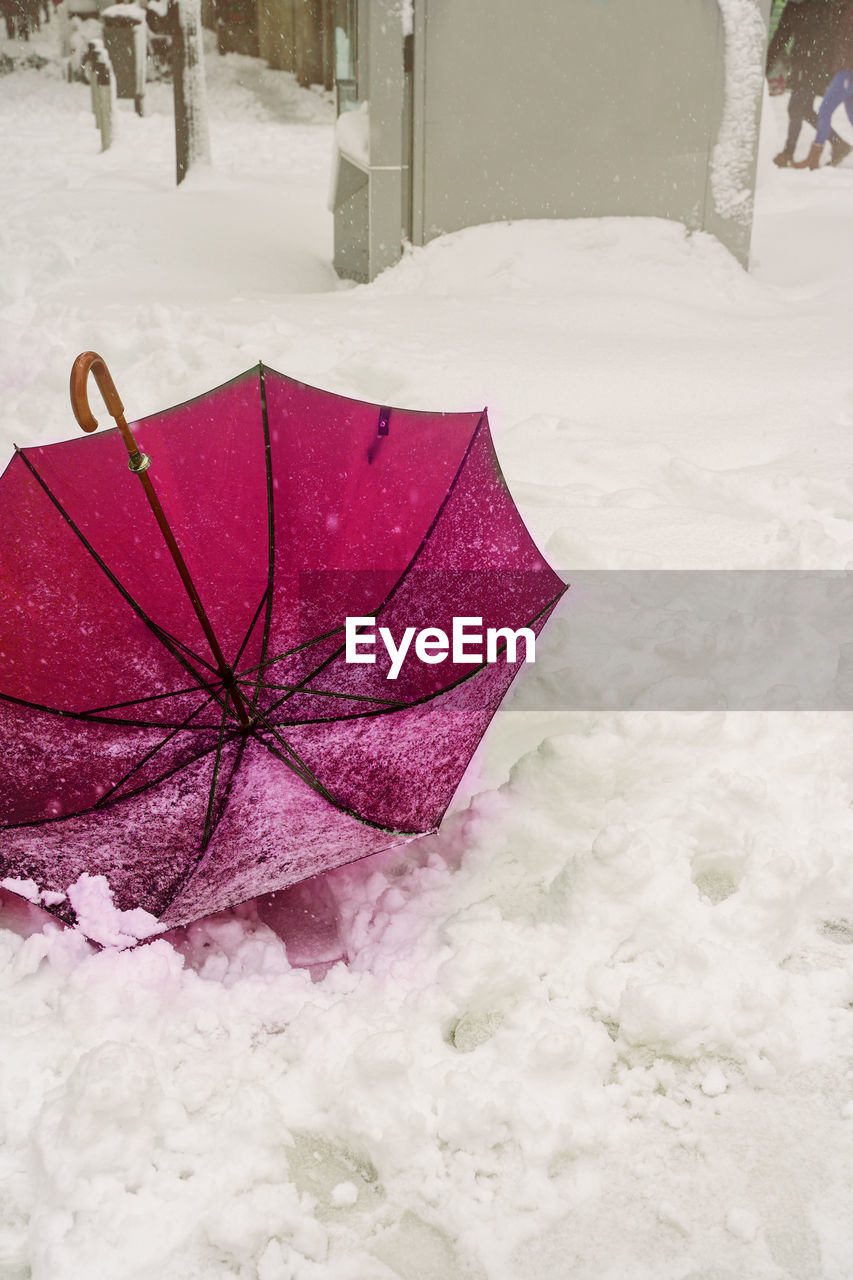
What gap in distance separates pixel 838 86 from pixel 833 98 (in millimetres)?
147

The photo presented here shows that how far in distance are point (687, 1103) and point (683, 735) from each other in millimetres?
782

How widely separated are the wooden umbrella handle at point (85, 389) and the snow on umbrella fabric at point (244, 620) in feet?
1.76

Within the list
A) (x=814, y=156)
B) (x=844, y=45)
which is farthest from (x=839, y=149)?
(x=844, y=45)

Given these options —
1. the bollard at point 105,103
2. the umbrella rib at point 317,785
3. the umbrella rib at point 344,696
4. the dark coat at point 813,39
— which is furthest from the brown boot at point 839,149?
the umbrella rib at point 317,785

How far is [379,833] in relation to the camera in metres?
1.84

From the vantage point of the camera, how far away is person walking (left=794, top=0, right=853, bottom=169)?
10.6 metres

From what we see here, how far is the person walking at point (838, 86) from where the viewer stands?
10.6 meters

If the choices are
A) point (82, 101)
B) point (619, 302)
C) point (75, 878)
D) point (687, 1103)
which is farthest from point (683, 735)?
point (82, 101)

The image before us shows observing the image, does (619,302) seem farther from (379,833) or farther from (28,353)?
(379,833)

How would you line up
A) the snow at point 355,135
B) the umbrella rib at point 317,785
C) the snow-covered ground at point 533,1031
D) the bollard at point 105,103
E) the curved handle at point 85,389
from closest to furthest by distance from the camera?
1. the curved handle at point 85,389
2. the snow-covered ground at point 533,1031
3. the umbrella rib at point 317,785
4. the snow at point 355,135
5. the bollard at point 105,103

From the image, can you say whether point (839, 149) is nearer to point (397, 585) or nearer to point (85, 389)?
point (397, 585)

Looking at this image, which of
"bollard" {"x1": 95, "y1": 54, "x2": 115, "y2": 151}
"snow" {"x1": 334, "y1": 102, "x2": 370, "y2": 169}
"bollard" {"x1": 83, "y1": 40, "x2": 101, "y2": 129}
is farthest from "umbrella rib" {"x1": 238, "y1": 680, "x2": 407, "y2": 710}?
"bollard" {"x1": 95, "y1": 54, "x2": 115, "y2": 151}

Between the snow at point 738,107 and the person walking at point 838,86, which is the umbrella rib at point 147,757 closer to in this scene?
the snow at point 738,107

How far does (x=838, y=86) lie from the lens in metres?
10.6
